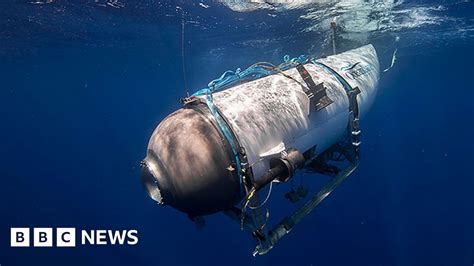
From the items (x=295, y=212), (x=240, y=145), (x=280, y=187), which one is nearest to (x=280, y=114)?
(x=240, y=145)

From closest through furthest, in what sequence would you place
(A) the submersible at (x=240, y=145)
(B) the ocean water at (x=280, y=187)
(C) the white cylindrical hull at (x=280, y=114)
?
1. (A) the submersible at (x=240, y=145)
2. (C) the white cylindrical hull at (x=280, y=114)
3. (B) the ocean water at (x=280, y=187)

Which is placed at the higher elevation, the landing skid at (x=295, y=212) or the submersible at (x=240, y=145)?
the submersible at (x=240, y=145)

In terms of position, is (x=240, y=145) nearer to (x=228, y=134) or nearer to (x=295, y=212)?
(x=228, y=134)

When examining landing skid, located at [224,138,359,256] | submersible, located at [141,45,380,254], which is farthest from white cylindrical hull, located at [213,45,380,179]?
landing skid, located at [224,138,359,256]

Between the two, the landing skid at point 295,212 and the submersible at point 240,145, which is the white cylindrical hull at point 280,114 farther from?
the landing skid at point 295,212

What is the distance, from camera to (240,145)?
12.8ft

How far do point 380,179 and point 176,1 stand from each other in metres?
22.8

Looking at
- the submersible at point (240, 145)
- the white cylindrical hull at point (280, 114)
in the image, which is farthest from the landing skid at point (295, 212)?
the white cylindrical hull at point (280, 114)

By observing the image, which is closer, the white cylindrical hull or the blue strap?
the blue strap

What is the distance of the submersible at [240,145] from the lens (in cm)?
382

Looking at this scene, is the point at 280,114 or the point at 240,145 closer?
the point at 240,145

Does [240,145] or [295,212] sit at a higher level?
[240,145]

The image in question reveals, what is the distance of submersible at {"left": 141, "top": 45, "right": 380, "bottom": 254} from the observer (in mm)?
3820

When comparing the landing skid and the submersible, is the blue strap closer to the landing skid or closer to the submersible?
the submersible
